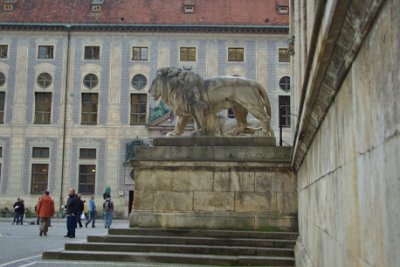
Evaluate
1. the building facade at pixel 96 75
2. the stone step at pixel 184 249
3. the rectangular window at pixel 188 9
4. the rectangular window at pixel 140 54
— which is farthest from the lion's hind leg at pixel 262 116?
the rectangular window at pixel 188 9

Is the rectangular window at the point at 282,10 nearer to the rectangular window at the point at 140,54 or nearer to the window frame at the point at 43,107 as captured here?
the rectangular window at the point at 140,54

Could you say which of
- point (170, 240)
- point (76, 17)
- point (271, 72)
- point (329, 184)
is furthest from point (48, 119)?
point (329, 184)

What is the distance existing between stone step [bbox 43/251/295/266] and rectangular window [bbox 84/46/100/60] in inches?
1386

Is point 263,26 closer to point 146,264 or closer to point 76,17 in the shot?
point 76,17

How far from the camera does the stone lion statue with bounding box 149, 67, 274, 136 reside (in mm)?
15086

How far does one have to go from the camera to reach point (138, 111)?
149 ft

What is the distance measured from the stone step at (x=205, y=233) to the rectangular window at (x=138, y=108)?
Answer: 31860 millimetres

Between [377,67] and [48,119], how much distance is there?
4505 cm


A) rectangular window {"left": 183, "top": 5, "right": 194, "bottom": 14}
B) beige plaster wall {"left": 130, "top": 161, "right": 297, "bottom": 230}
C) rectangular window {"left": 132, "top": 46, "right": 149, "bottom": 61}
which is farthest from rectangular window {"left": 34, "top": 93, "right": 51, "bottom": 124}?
beige plaster wall {"left": 130, "top": 161, "right": 297, "bottom": 230}

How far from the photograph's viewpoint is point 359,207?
3.04 m

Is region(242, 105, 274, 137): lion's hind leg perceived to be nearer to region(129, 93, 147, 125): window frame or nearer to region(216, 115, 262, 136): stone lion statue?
region(216, 115, 262, 136): stone lion statue

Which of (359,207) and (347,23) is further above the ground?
(347,23)

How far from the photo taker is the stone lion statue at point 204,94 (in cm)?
1509

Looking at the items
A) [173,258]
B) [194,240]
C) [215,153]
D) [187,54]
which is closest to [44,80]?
[187,54]
